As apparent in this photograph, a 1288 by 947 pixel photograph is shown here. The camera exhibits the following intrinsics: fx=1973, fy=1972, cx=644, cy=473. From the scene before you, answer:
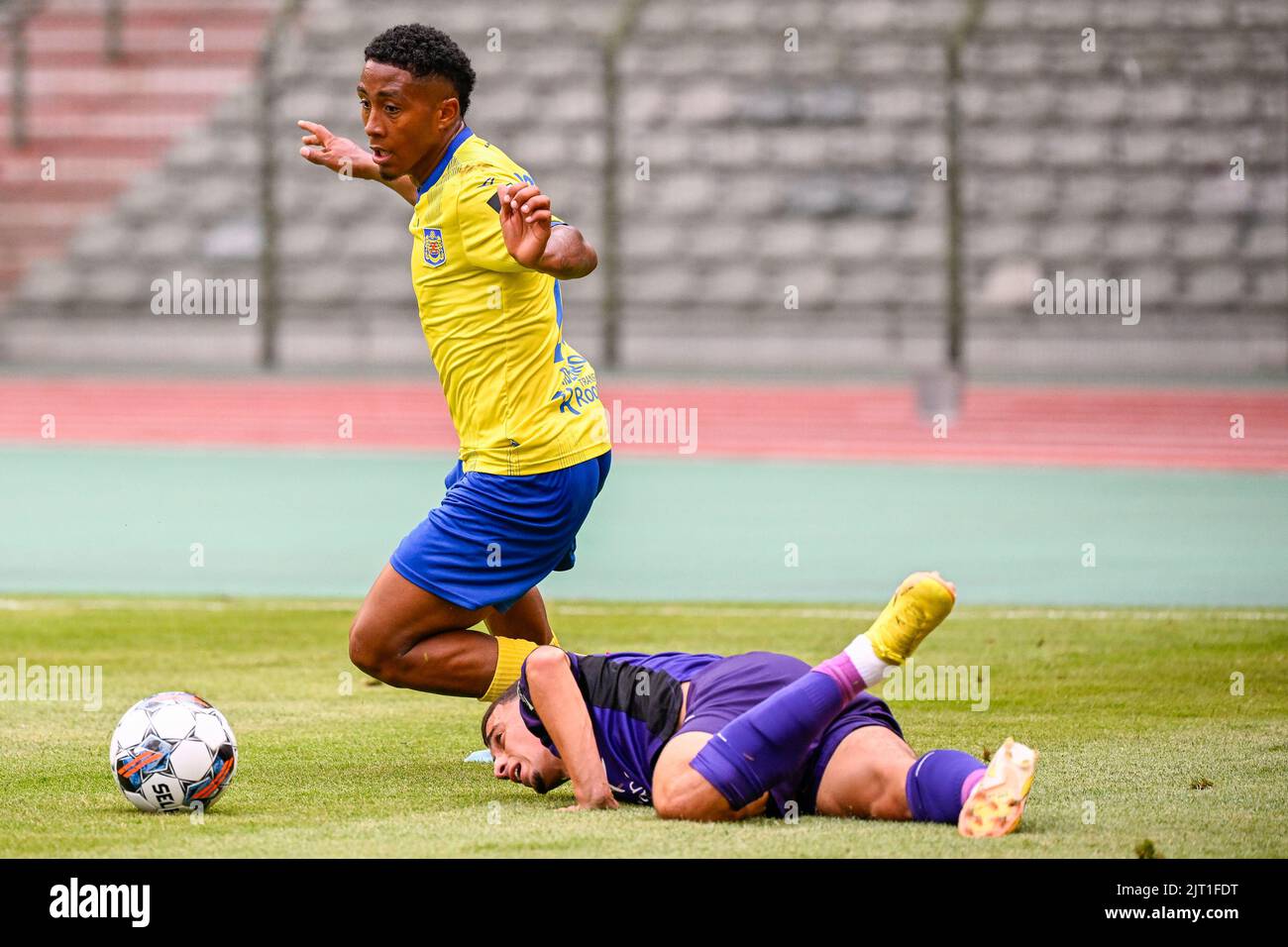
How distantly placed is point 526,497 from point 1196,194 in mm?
17573

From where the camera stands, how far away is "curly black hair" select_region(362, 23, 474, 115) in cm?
610

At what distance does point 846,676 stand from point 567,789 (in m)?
1.21

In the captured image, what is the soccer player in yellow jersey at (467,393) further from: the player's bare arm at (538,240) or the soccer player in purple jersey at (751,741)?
the soccer player in purple jersey at (751,741)

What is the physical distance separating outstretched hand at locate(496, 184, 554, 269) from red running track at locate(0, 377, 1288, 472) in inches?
445

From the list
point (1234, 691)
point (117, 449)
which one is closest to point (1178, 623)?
point (1234, 691)

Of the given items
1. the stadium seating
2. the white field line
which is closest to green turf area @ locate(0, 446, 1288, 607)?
the white field line

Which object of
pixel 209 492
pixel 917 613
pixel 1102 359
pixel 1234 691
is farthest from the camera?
pixel 1102 359

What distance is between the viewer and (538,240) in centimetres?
566

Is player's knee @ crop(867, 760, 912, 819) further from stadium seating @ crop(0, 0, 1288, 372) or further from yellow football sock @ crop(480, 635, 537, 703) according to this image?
stadium seating @ crop(0, 0, 1288, 372)

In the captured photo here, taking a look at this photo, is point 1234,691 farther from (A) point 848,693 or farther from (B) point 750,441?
(B) point 750,441

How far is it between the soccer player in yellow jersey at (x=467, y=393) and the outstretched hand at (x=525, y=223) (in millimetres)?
302

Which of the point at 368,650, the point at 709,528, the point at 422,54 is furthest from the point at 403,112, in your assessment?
the point at 709,528

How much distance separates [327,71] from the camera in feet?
81.4

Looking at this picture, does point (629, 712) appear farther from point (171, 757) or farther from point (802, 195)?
point (802, 195)
